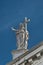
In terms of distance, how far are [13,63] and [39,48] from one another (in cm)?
188

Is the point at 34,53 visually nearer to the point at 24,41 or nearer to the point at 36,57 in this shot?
the point at 36,57

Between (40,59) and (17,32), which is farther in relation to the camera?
(17,32)

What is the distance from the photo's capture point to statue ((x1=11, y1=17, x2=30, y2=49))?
2284 centimetres

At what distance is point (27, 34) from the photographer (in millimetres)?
23094

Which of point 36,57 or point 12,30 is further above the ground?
point 12,30

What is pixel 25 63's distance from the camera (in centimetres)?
2028

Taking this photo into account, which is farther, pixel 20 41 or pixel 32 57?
pixel 20 41

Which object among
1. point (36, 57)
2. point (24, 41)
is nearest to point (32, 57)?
point (36, 57)

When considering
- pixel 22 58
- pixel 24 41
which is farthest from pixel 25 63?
pixel 24 41

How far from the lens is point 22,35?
75.7ft

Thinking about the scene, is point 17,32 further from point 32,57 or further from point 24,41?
point 32,57

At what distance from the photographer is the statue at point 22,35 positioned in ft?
74.9

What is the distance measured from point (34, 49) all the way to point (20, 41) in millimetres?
2949

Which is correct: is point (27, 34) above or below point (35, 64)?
above
